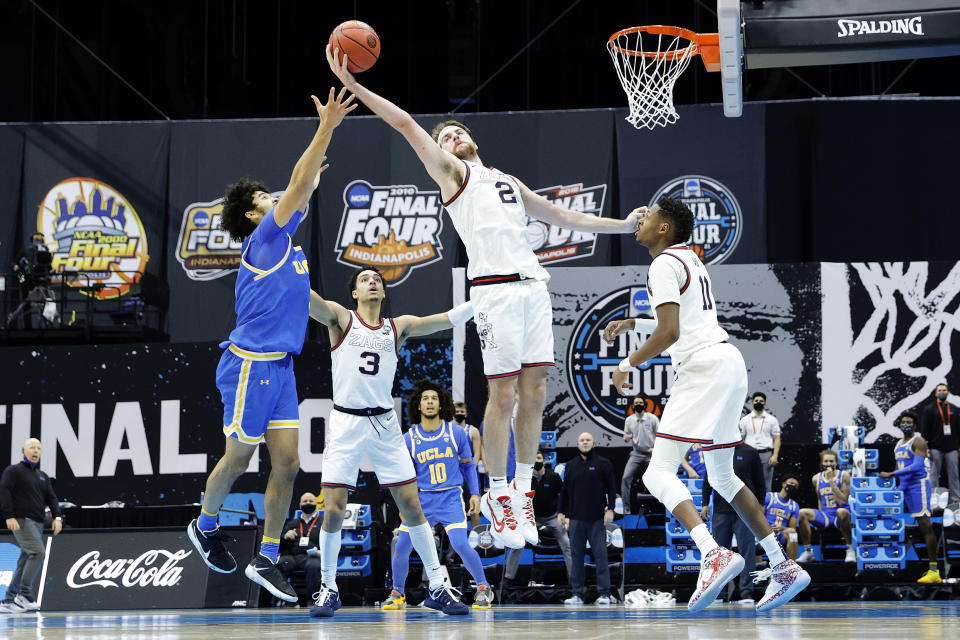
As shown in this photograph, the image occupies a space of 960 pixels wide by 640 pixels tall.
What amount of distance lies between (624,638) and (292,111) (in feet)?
64.7

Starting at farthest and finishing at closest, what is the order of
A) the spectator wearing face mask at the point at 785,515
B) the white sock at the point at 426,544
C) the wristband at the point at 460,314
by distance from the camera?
1. the spectator wearing face mask at the point at 785,515
2. the white sock at the point at 426,544
3. the wristband at the point at 460,314

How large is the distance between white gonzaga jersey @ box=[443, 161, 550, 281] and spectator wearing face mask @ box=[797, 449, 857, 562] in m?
9.53

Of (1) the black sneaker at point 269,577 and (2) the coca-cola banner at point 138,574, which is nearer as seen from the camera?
(1) the black sneaker at point 269,577

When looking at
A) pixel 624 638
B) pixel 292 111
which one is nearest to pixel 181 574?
pixel 624 638

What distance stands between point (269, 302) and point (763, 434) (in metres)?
11.2

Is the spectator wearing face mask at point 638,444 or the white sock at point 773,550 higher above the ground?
the spectator wearing face mask at point 638,444

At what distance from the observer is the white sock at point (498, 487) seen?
7941 millimetres

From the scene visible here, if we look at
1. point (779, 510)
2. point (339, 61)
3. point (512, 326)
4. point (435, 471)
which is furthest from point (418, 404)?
point (779, 510)

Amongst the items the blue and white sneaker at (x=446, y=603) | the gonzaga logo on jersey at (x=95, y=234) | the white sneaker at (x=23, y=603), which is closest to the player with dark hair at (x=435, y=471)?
the blue and white sneaker at (x=446, y=603)

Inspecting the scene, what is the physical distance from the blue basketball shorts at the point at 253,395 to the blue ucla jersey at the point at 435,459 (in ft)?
13.5

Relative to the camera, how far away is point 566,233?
20109 mm

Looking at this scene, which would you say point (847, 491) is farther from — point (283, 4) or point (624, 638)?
point (283, 4)

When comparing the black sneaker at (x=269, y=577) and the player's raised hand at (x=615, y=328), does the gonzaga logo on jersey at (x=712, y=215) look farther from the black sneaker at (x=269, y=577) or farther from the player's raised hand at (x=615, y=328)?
the black sneaker at (x=269, y=577)

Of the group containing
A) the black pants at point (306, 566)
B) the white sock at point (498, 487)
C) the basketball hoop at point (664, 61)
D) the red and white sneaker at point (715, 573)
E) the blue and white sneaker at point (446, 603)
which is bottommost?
the black pants at point (306, 566)
